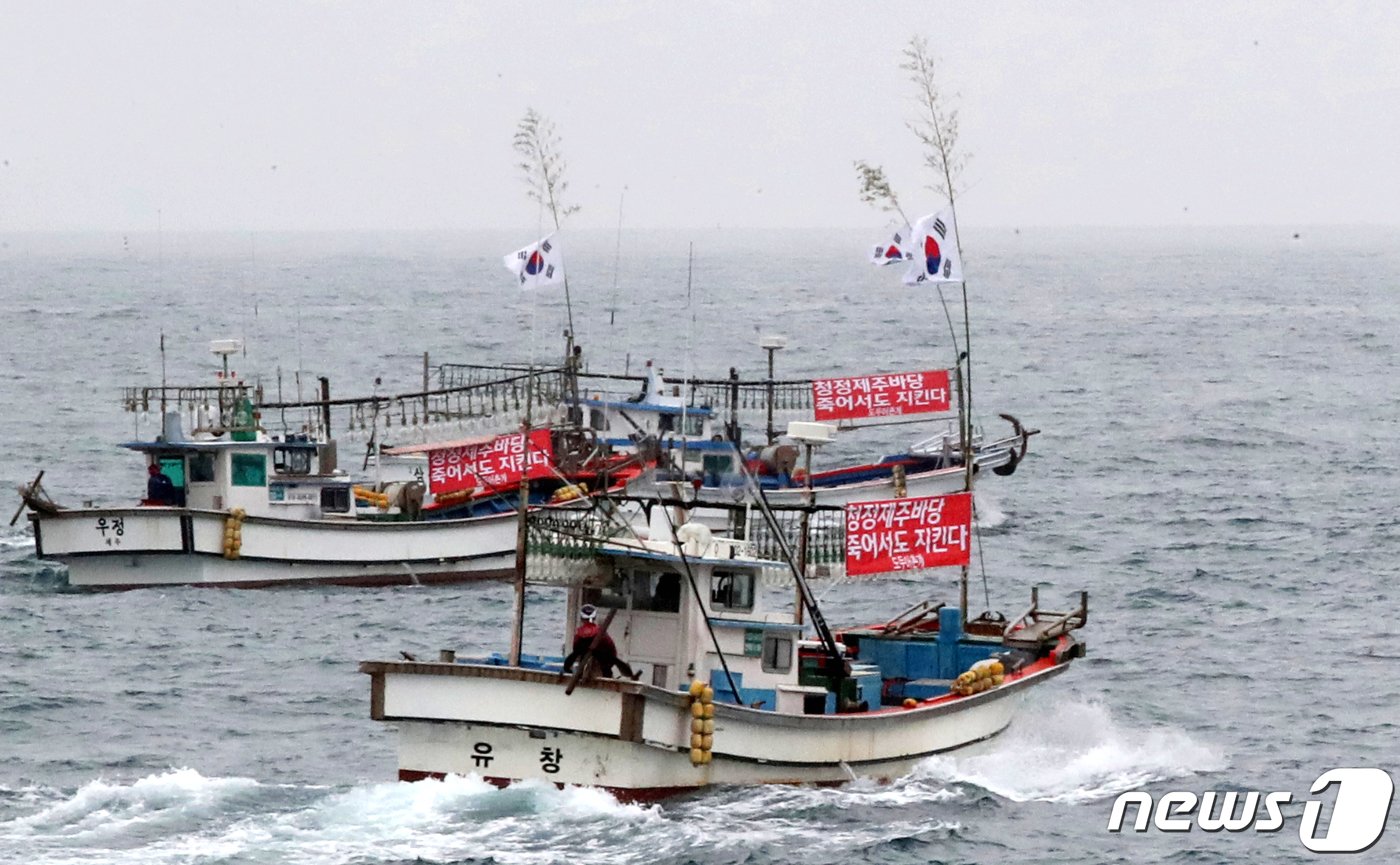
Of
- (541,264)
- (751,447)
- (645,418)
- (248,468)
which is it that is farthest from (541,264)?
(248,468)

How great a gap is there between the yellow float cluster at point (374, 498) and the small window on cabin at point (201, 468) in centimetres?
317

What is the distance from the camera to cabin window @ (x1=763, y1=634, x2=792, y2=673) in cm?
3089

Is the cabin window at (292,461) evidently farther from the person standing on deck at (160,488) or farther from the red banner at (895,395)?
the red banner at (895,395)

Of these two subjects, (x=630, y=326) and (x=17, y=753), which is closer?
(x=17, y=753)

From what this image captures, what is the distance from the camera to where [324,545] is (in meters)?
46.7

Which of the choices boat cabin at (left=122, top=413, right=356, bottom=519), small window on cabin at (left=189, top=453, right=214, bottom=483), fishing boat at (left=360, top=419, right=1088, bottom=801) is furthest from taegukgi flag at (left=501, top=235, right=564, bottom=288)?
fishing boat at (left=360, top=419, right=1088, bottom=801)

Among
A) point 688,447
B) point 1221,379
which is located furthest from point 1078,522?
point 1221,379

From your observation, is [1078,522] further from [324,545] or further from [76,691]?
[76,691]

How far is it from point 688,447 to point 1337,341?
69571 mm

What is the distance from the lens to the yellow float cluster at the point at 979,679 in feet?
105

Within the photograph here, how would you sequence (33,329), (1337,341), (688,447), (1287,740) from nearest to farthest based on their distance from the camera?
(1287,740)
(688,447)
(1337,341)
(33,329)

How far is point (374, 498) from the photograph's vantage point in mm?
48281

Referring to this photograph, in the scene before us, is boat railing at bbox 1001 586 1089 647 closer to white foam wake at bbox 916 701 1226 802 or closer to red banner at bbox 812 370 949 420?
white foam wake at bbox 916 701 1226 802

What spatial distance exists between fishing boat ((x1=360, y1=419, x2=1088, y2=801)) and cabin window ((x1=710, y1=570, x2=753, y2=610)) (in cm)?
2
